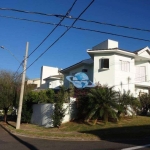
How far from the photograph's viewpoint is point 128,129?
589 inches

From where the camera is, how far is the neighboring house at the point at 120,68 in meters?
25.0

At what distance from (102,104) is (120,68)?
368 inches

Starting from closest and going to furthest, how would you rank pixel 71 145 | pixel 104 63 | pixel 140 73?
pixel 71 145, pixel 104 63, pixel 140 73

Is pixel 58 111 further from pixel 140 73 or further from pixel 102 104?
pixel 140 73

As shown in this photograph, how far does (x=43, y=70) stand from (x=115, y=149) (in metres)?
41.1

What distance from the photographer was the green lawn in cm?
1316

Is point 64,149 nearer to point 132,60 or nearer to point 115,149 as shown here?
point 115,149

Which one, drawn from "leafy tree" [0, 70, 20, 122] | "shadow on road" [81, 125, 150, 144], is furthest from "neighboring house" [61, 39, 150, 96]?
"shadow on road" [81, 125, 150, 144]

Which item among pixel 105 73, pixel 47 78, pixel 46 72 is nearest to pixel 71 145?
pixel 105 73

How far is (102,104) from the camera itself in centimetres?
1733

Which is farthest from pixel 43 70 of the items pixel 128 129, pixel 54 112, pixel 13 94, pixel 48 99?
pixel 128 129

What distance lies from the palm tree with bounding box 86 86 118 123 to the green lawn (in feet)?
2.52

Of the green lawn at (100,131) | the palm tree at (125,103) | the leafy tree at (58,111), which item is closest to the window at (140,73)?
the palm tree at (125,103)

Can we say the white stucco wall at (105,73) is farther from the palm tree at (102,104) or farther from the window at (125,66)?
the palm tree at (102,104)
